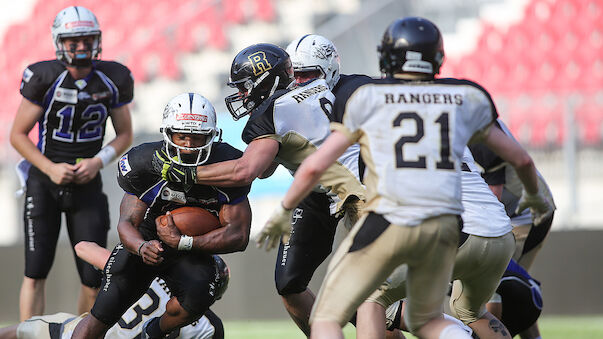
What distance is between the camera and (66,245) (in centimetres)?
842

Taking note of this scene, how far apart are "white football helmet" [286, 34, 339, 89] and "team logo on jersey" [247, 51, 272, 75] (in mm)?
375

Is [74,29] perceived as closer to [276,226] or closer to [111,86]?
[111,86]

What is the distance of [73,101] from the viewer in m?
5.70

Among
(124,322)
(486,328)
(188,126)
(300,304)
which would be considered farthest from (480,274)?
(124,322)

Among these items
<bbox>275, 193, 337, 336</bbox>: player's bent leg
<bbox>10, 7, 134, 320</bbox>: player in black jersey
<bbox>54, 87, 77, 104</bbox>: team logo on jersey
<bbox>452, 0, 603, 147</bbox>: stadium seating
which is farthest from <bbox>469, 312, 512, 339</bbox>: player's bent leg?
<bbox>452, 0, 603, 147</bbox>: stadium seating

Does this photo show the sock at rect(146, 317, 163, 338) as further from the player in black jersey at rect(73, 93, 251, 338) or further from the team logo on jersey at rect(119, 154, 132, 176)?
the team logo on jersey at rect(119, 154, 132, 176)

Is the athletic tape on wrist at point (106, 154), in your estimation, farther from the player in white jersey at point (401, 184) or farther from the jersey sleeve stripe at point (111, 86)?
the player in white jersey at point (401, 184)

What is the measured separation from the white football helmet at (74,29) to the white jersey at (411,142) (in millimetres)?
2891

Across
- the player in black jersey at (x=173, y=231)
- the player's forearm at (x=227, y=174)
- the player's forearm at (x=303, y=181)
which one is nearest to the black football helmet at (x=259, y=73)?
the player in black jersey at (x=173, y=231)

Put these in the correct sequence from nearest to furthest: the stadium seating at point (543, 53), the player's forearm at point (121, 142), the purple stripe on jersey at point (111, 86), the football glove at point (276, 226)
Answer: the football glove at point (276, 226) → the purple stripe on jersey at point (111, 86) → the player's forearm at point (121, 142) → the stadium seating at point (543, 53)

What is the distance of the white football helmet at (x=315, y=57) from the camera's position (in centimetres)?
505

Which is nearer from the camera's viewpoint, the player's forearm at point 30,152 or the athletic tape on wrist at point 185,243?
the athletic tape on wrist at point 185,243

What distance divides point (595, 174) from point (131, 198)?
5.34 metres

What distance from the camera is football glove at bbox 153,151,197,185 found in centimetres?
423
